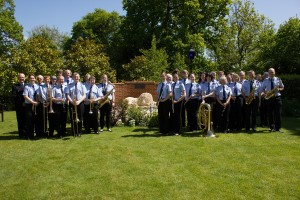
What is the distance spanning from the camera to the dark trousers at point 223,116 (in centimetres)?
1099

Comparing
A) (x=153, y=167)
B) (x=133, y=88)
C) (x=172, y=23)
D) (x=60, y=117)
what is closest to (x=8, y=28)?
(x=172, y=23)

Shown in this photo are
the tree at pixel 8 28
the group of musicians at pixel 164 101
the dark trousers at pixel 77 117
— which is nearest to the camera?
the group of musicians at pixel 164 101

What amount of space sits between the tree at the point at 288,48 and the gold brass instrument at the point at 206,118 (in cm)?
1725

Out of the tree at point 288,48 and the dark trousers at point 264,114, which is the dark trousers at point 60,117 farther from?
the tree at point 288,48

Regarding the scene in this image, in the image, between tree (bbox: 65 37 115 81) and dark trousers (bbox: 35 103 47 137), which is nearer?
dark trousers (bbox: 35 103 47 137)

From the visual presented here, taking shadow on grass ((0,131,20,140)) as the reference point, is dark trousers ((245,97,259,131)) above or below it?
above

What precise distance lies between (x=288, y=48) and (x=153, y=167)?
71.8 ft

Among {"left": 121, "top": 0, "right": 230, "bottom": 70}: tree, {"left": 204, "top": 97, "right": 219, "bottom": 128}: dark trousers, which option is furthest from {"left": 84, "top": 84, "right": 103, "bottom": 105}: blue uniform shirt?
{"left": 121, "top": 0, "right": 230, "bottom": 70}: tree

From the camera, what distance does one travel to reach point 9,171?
7.02 m

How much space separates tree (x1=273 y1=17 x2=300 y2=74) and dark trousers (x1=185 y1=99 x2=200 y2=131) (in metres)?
16.6

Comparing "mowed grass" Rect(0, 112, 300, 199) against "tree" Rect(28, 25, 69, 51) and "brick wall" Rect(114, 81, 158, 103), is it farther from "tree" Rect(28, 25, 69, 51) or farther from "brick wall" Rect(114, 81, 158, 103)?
"tree" Rect(28, 25, 69, 51)

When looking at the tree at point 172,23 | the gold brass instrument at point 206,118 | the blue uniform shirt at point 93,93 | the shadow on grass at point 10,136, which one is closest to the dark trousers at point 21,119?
the shadow on grass at point 10,136

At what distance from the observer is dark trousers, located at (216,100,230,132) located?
11.0 metres

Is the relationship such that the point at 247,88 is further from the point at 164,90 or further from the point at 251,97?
the point at 164,90
